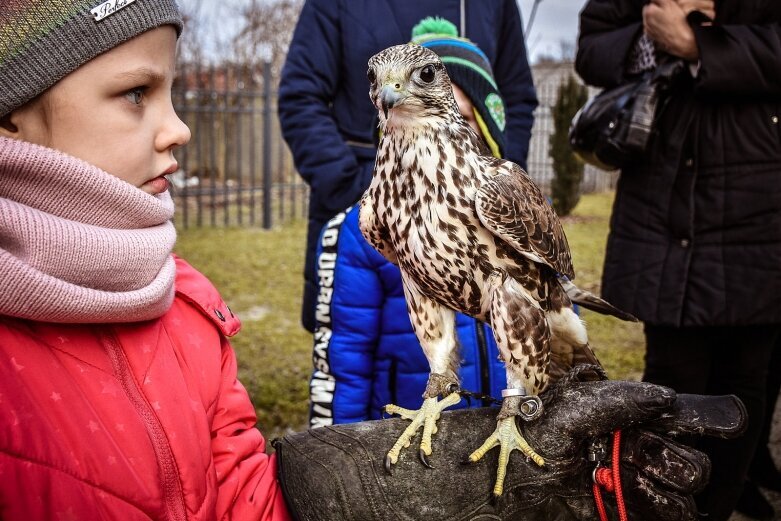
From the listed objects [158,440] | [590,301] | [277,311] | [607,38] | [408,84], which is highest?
[607,38]

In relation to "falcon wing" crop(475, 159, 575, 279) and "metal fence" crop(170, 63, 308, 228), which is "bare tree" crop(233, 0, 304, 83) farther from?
"falcon wing" crop(475, 159, 575, 279)

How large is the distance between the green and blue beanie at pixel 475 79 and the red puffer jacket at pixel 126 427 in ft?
3.56

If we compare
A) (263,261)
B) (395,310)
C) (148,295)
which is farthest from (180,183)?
(148,295)

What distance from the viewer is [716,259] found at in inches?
93.0

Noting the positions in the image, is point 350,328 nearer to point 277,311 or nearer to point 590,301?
point 590,301

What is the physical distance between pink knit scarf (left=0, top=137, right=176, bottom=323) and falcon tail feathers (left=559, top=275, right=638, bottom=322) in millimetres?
939

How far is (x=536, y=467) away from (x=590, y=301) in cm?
45

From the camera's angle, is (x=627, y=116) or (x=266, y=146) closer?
(x=627, y=116)

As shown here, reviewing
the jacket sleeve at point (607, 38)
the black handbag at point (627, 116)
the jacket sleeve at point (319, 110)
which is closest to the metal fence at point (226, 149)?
the jacket sleeve at point (319, 110)

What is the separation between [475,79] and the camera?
1.99 meters

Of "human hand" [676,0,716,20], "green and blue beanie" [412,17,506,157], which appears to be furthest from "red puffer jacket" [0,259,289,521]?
"human hand" [676,0,716,20]

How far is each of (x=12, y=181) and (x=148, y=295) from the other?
286 mm

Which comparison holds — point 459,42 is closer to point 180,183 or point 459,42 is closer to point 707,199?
point 707,199

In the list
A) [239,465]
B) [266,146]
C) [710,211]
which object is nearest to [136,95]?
[239,465]
